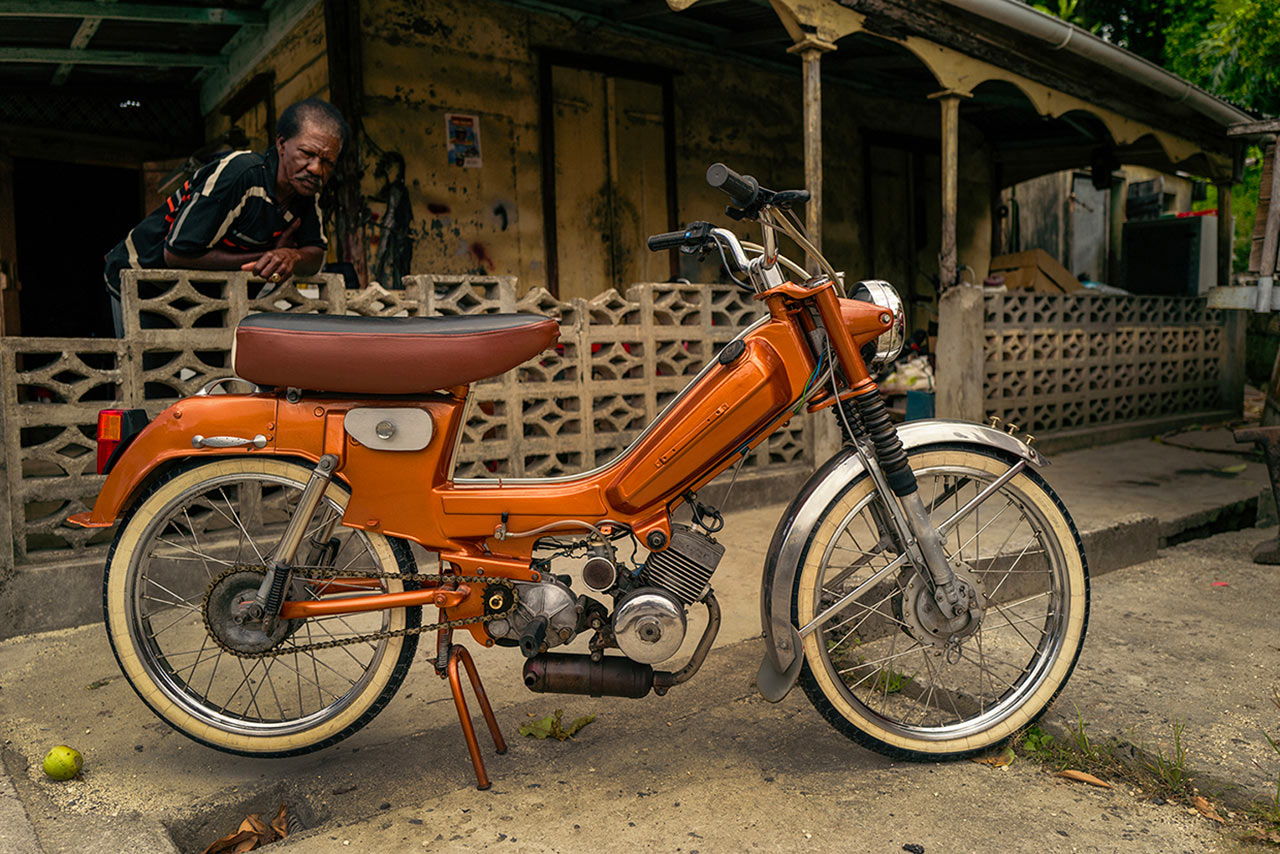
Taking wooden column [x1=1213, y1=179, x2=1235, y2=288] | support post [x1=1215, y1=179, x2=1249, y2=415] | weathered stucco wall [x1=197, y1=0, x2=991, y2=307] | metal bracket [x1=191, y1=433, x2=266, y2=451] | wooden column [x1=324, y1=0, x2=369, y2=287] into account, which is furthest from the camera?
wooden column [x1=1213, y1=179, x2=1235, y2=288]

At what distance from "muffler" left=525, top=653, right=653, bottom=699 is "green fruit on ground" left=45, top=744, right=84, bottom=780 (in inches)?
46.8

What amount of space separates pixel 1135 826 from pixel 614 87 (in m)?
6.58

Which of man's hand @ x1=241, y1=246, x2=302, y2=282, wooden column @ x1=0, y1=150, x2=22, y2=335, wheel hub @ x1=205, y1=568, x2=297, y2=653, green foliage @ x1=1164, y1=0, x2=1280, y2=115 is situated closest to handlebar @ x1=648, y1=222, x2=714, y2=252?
wheel hub @ x1=205, y1=568, x2=297, y2=653

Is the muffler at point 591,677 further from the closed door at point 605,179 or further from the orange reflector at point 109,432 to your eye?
the closed door at point 605,179

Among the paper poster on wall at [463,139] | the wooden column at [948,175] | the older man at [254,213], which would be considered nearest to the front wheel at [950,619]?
the older man at [254,213]

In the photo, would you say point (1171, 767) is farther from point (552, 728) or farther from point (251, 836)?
point (251, 836)

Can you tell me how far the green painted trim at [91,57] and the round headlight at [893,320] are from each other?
687cm

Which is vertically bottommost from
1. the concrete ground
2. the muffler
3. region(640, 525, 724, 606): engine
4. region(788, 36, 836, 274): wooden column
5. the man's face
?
the concrete ground

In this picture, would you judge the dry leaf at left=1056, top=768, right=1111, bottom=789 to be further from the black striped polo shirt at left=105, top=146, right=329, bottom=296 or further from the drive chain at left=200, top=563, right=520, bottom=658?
the black striped polo shirt at left=105, top=146, right=329, bottom=296

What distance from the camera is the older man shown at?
3211 millimetres

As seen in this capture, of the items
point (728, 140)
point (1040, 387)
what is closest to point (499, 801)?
point (1040, 387)

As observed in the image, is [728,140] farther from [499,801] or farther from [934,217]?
[499,801]

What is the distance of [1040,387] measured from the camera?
7086mm

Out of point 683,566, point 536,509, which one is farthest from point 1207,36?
point 536,509
